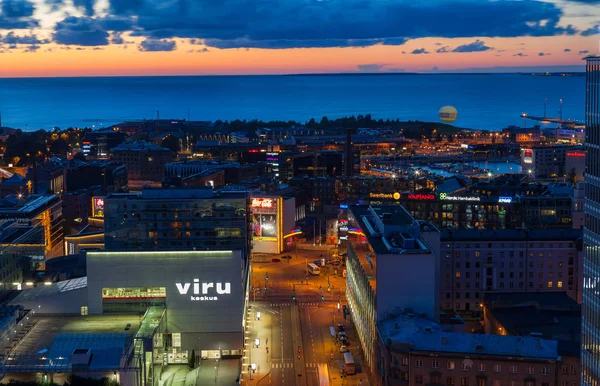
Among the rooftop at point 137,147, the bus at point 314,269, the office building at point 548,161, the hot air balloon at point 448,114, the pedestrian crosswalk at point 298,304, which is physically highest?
the hot air balloon at point 448,114

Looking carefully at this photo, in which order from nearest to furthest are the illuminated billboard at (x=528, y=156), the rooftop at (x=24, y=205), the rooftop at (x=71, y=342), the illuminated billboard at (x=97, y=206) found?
the rooftop at (x=71, y=342) < the rooftop at (x=24, y=205) < the illuminated billboard at (x=97, y=206) < the illuminated billboard at (x=528, y=156)

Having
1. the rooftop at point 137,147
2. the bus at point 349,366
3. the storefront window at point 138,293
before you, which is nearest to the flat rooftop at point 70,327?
the storefront window at point 138,293

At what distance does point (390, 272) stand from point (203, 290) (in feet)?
23.7

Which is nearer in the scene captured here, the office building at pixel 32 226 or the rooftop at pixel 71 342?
the rooftop at pixel 71 342

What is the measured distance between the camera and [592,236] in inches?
751

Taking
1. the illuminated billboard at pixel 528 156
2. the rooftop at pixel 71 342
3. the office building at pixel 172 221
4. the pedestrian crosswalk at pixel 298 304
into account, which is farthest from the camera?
the illuminated billboard at pixel 528 156

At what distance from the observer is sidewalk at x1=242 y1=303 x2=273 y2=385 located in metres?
28.7

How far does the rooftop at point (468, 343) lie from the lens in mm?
23172

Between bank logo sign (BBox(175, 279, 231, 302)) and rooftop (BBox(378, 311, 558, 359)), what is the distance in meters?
7.50

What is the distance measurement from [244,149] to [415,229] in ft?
198

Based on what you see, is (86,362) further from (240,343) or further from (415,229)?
(415,229)

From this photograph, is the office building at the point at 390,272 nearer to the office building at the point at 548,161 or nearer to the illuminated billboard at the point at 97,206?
the illuminated billboard at the point at 97,206

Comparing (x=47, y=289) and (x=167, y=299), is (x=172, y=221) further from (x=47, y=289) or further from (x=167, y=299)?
(x=47, y=289)

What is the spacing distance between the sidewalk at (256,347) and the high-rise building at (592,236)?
12.2 meters
